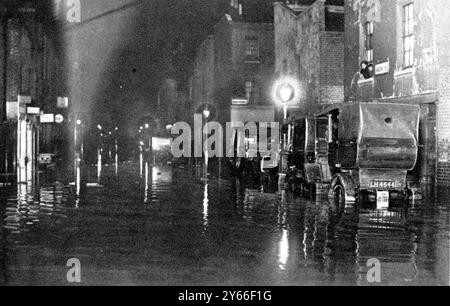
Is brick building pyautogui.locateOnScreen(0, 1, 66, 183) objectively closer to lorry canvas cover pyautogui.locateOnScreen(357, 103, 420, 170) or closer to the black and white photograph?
the black and white photograph

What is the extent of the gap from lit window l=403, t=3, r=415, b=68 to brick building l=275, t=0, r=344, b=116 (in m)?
9.57

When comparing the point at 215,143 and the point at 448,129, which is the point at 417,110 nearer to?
the point at 448,129

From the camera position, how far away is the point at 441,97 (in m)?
19.6

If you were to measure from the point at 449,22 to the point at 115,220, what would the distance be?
1271 centimetres

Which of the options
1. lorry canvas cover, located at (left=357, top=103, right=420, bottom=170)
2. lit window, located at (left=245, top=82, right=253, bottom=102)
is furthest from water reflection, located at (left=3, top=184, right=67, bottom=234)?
lit window, located at (left=245, top=82, right=253, bottom=102)

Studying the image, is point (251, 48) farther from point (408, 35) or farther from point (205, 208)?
point (205, 208)

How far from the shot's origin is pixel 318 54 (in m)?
33.2

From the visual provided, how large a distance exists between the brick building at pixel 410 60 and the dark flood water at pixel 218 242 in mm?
4191

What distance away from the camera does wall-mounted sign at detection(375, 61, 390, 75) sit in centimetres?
2308

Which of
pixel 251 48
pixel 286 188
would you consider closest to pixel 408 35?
pixel 286 188

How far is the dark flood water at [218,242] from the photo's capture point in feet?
23.2

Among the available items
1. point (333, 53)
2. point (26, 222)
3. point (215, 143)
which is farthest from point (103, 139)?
point (26, 222)

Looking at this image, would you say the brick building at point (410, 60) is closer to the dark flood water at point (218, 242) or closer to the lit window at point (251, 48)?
the dark flood water at point (218, 242)

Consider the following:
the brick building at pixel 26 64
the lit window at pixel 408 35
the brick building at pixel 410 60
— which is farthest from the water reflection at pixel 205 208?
the brick building at pixel 26 64
